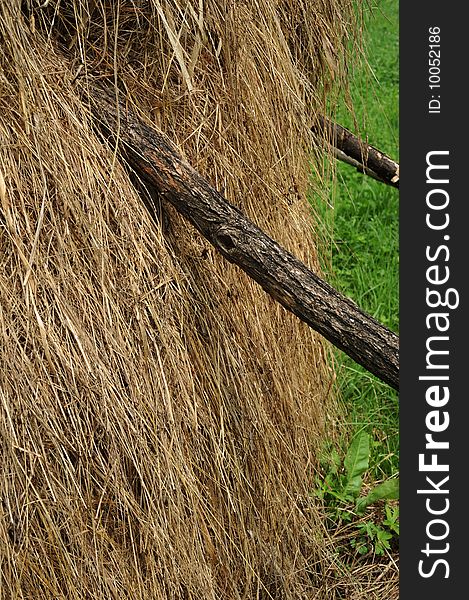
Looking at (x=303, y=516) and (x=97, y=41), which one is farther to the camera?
(x=303, y=516)

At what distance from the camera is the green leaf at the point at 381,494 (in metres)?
2.19

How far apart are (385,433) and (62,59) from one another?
4.65 feet

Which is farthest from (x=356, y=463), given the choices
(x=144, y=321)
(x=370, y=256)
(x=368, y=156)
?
(x=370, y=256)

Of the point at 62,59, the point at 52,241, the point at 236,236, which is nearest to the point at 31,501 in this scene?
the point at 52,241

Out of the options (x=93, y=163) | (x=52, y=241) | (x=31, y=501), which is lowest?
(x=31, y=501)

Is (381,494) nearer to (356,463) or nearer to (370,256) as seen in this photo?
(356,463)

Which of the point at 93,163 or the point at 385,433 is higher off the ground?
the point at 93,163

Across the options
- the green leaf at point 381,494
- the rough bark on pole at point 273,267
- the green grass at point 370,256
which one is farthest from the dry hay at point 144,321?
the green leaf at point 381,494

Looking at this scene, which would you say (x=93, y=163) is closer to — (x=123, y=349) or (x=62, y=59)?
(x=62, y=59)

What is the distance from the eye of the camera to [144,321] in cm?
152

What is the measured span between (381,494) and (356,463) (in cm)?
9

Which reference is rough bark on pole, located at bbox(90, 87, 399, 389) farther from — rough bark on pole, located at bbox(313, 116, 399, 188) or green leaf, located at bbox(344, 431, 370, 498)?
green leaf, located at bbox(344, 431, 370, 498)

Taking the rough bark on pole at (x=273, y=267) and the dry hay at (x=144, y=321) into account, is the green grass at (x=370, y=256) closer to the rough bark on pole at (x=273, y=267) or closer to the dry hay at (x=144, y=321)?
the dry hay at (x=144, y=321)

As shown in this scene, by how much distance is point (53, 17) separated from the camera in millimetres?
1467
